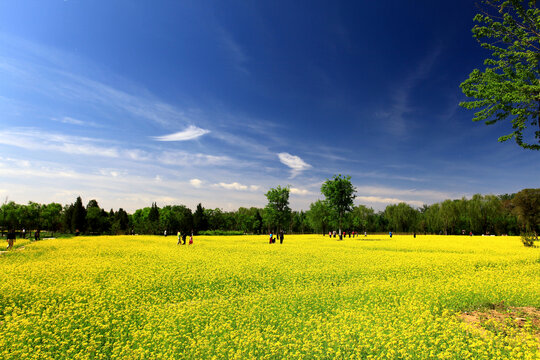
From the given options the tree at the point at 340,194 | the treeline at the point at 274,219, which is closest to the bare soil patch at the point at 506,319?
the tree at the point at 340,194

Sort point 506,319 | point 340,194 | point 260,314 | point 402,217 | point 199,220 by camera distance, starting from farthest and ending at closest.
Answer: point 402,217 → point 199,220 → point 340,194 → point 260,314 → point 506,319

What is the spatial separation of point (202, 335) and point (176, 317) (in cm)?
204

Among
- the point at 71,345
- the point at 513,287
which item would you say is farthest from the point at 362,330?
the point at 513,287

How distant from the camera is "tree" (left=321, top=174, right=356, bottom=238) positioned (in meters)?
61.6

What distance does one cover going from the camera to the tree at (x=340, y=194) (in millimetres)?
61562

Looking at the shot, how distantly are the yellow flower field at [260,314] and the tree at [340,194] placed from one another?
→ 142 ft

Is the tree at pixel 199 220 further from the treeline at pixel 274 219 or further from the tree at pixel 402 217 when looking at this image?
the tree at pixel 402 217

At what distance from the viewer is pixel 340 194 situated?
202ft

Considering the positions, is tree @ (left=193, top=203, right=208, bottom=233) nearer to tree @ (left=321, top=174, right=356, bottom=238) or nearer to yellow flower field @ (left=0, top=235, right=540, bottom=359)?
tree @ (left=321, top=174, right=356, bottom=238)

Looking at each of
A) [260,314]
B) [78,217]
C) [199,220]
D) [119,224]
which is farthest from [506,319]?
[78,217]

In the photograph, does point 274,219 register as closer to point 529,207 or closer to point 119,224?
point 119,224

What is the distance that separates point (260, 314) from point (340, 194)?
5421 centimetres

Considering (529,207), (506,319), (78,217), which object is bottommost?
(506,319)

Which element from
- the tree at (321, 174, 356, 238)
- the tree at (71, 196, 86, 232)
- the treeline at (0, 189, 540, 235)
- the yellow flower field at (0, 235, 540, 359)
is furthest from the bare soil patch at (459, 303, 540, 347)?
the tree at (71, 196, 86, 232)
